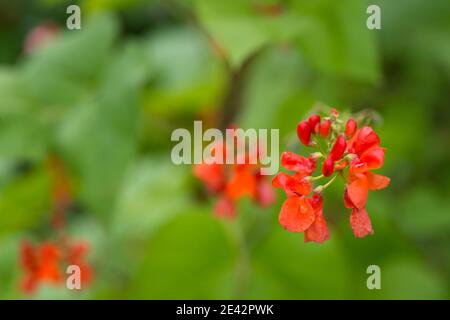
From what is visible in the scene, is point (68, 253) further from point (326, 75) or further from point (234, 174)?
point (326, 75)

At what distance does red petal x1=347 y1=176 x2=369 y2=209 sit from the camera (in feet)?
1.32

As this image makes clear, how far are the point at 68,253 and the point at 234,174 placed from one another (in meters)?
0.21

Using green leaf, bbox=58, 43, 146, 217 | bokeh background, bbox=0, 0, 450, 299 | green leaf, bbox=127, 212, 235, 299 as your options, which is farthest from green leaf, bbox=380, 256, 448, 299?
green leaf, bbox=58, 43, 146, 217

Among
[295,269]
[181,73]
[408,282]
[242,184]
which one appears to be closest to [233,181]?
[242,184]

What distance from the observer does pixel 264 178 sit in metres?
0.63

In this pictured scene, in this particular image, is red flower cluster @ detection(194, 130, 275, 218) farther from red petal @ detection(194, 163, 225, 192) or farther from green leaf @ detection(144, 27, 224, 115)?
green leaf @ detection(144, 27, 224, 115)

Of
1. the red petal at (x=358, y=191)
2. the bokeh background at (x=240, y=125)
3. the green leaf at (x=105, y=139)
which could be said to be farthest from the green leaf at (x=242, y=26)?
the red petal at (x=358, y=191)

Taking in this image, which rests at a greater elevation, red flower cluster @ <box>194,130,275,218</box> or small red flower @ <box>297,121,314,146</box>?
red flower cluster @ <box>194,130,275,218</box>

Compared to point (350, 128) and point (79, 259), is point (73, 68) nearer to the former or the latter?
point (79, 259)

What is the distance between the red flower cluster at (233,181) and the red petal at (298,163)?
0.16 m

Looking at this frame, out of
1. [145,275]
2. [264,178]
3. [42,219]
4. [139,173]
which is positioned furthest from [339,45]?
[139,173]

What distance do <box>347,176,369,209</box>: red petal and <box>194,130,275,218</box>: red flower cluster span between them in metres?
0.19

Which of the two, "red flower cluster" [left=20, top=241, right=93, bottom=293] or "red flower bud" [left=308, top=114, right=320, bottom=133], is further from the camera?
"red flower cluster" [left=20, top=241, right=93, bottom=293]

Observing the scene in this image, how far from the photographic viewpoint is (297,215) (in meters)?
0.41
